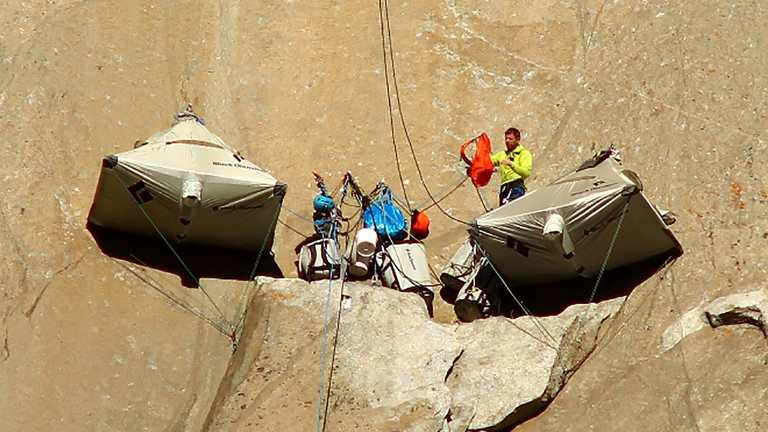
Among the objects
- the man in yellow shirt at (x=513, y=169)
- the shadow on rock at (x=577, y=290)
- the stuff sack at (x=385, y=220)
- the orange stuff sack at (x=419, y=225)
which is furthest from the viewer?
the orange stuff sack at (x=419, y=225)

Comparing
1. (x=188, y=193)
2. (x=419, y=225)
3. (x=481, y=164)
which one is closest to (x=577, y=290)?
(x=419, y=225)

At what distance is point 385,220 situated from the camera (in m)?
18.4

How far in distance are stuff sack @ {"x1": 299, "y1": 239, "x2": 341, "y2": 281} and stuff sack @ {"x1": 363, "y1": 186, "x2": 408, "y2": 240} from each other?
621mm

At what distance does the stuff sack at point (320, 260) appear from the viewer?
17.7 m

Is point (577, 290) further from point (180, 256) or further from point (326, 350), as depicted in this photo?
point (180, 256)

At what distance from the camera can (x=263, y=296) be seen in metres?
17.1

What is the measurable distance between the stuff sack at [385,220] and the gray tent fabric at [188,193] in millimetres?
1315

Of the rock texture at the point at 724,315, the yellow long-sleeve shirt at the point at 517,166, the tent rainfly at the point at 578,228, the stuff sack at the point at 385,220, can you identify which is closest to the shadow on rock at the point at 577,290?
the tent rainfly at the point at 578,228

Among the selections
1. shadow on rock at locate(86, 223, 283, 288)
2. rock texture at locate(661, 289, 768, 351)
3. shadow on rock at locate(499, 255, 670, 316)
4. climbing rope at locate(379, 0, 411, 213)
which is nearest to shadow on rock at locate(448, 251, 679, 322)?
shadow on rock at locate(499, 255, 670, 316)

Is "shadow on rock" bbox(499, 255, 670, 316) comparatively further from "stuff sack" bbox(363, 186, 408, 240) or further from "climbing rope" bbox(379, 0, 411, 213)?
"climbing rope" bbox(379, 0, 411, 213)

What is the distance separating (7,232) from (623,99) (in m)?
8.60

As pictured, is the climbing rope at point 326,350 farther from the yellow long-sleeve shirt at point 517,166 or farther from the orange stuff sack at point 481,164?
the orange stuff sack at point 481,164

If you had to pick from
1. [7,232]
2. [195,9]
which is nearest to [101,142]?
[7,232]

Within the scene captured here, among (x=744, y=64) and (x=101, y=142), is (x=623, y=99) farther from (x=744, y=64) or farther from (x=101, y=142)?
(x=101, y=142)
